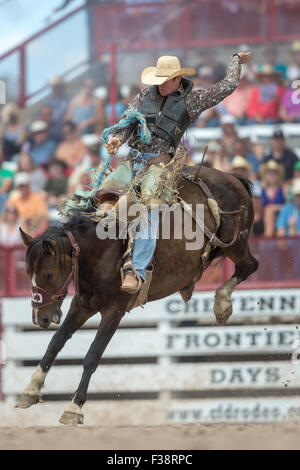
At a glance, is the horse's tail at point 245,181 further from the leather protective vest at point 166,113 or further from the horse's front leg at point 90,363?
the horse's front leg at point 90,363

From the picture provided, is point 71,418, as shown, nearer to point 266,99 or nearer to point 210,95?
point 210,95

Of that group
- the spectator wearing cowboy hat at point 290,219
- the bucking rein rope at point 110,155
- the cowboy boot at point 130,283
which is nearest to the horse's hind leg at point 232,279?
the cowboy boot at point 130,283

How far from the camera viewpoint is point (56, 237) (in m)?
6.46

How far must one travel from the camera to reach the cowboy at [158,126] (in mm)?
6641

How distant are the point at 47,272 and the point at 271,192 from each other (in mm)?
4474

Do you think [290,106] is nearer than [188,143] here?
No

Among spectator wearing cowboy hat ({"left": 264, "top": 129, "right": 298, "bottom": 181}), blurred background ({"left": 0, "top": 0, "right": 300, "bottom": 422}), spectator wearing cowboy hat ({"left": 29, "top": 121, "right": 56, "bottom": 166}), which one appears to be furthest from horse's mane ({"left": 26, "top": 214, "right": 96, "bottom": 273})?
spectator wearing cowboy hat ({"left": 29, "top": 121, "right": 56, "bottom": 166})

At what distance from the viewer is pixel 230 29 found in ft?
39.5

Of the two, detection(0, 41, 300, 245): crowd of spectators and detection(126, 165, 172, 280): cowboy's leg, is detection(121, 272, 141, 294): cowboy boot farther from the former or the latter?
detection(0, 41, 300, 245): crowd of spectators

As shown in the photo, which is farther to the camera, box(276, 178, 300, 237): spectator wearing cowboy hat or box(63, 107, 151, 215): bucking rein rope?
box(276, 178, 300, 237): spectator wearing cowboy hat

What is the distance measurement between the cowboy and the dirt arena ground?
1533 millimetres

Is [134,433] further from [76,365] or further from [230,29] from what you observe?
[230,29]

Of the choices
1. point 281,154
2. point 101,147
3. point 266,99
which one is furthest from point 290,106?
point 101,147

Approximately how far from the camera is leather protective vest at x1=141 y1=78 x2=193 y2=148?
22.2 ft
